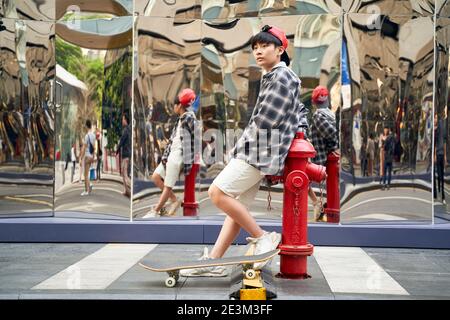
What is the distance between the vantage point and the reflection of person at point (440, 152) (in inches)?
347

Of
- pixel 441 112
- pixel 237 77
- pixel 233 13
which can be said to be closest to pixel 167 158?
pixel 237 77

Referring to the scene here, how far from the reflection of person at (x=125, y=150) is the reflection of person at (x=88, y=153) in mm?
336

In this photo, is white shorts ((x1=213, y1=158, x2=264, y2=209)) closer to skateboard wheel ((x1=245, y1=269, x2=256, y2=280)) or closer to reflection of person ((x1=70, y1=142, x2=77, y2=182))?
skateboard wheel ((x1=245, y1=269, x2=256, y2=280))

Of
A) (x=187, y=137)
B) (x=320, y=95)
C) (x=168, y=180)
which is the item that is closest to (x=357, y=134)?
(x=320, y=95)

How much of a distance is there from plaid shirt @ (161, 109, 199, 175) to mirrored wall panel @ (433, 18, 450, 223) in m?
2.64

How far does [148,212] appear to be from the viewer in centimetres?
913

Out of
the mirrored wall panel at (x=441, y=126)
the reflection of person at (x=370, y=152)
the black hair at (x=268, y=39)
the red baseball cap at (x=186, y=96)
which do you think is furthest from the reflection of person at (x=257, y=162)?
the mirrored wall panel at (x=441, y=126)

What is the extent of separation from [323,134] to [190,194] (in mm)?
1631

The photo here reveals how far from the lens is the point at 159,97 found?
29.7 feet

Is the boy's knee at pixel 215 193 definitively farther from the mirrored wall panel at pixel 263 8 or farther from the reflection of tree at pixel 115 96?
the mirrored wall panel at pixel 263 8

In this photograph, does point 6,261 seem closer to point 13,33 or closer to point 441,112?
point 13,33

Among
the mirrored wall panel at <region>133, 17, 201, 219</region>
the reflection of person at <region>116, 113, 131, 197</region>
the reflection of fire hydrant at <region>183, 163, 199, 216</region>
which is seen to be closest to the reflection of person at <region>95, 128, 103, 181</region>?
the reflection of person at <region>116, 113, 131, 197</region>

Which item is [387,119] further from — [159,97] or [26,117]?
[26,117]
